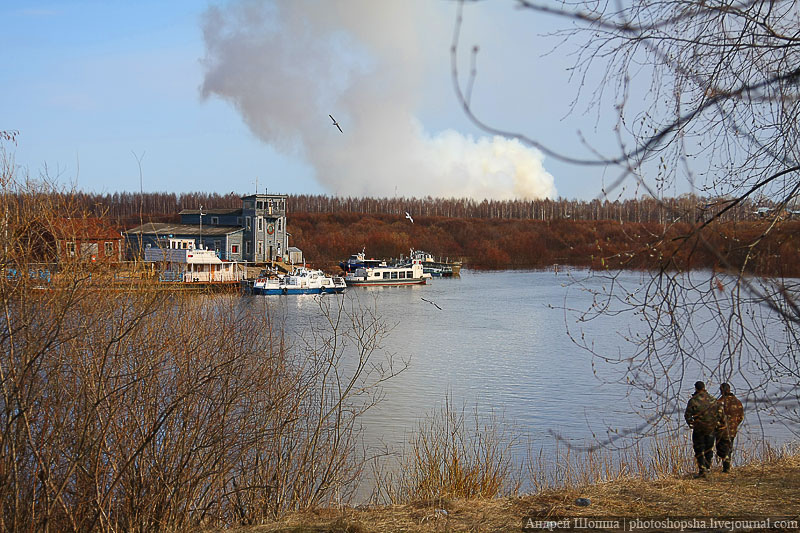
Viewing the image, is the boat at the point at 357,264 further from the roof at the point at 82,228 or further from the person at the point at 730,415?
the person at the point at 730,415

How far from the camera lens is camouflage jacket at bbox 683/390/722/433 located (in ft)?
19.6

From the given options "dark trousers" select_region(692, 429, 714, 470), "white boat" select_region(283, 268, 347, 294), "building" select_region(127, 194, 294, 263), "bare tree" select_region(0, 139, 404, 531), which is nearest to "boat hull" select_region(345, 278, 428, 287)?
"building" select_region(127, 194, 294, 263)

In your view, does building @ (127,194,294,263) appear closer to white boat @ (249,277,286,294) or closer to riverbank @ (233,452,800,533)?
white boat @ (249,277,286,294)

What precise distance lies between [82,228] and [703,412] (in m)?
7.37

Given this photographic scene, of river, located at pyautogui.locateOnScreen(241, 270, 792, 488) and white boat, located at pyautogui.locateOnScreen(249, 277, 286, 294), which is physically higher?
white boat, located at pyautogui.locateOnScreen(249, 277, 286, 294)

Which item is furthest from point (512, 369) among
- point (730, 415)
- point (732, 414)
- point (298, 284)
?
point (298, 284)

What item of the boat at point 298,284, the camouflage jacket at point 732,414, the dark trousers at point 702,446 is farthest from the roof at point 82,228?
the boat at point 298,284

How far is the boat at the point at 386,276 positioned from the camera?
69.2 m

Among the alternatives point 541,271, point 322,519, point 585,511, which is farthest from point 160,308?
point 541,271

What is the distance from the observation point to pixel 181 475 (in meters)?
8.08

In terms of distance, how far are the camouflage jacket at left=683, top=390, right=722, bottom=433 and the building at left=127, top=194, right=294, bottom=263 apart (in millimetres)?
57048

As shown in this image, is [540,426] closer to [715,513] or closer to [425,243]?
[715,513]

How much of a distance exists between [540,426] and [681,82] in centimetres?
1295

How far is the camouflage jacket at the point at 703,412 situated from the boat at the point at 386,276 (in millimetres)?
60052
